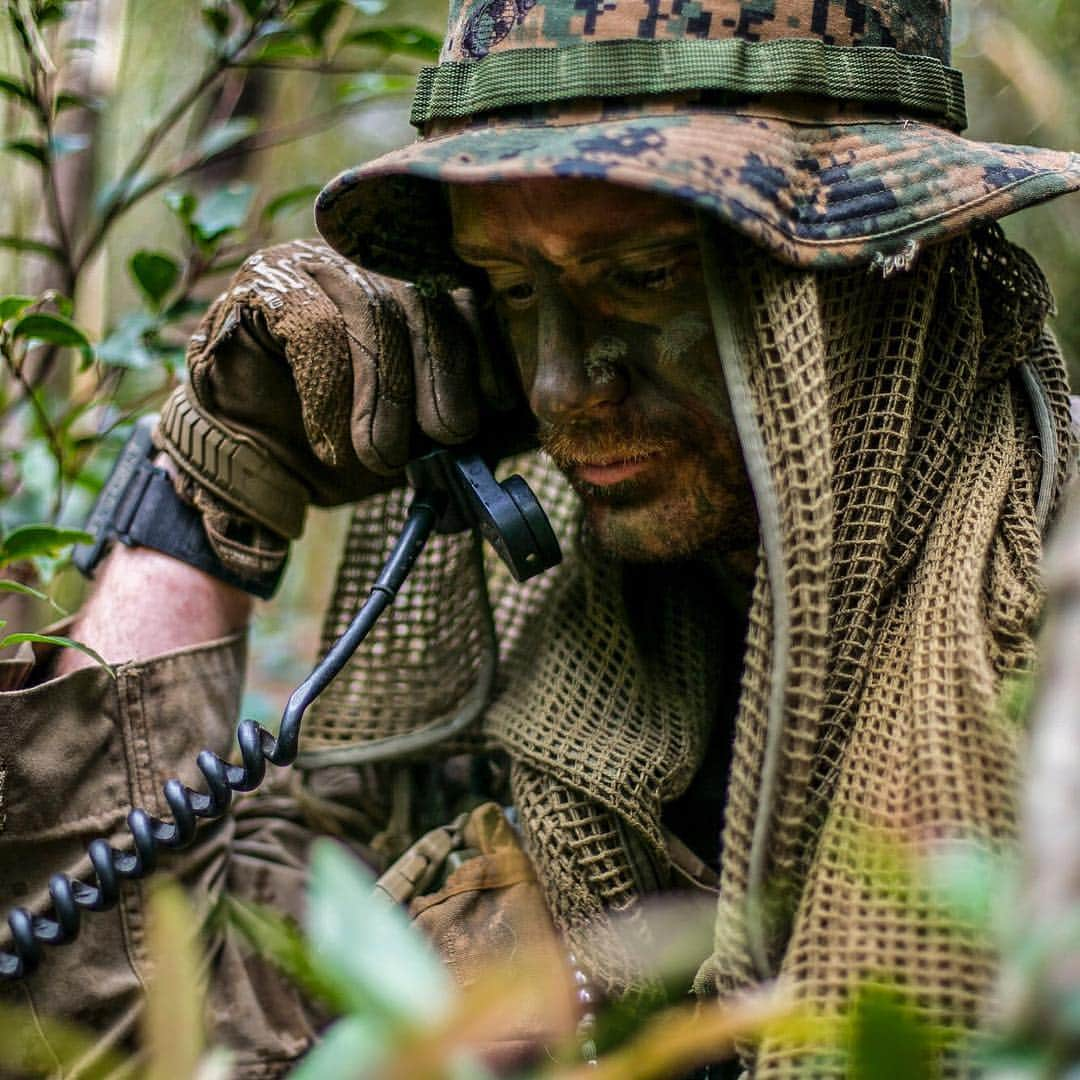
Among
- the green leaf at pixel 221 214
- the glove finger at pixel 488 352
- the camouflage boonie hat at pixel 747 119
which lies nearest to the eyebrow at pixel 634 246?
the camouflage boonie hat at pixel 747 119

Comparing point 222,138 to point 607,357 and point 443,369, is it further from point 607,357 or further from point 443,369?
point 607,357

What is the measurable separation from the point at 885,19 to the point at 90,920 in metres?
1.24

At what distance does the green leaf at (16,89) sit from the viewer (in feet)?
5.36

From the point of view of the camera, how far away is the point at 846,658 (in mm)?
1146

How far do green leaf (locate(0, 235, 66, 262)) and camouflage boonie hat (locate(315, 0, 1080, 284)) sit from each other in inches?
25.6

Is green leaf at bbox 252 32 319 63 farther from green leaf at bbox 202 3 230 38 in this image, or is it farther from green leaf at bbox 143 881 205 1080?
green leaf at bbox 143 881 205 1080

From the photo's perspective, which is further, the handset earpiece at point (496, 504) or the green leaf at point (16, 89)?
the green leaf at point (16, 89)

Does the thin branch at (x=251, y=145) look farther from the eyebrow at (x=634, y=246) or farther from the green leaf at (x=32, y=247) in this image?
the eyebrow at (x=634, y=246)

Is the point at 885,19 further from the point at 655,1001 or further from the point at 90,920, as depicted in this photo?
the point at 90,920

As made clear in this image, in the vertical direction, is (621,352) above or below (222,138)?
below

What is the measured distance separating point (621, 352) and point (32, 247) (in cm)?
95

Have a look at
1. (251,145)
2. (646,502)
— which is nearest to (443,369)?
(646,502)

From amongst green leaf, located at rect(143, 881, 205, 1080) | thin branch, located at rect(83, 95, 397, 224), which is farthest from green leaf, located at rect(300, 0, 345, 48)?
green leaf, located at rect(143, 881, 205, 1080)

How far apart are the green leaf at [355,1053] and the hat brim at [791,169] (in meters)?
0.72
